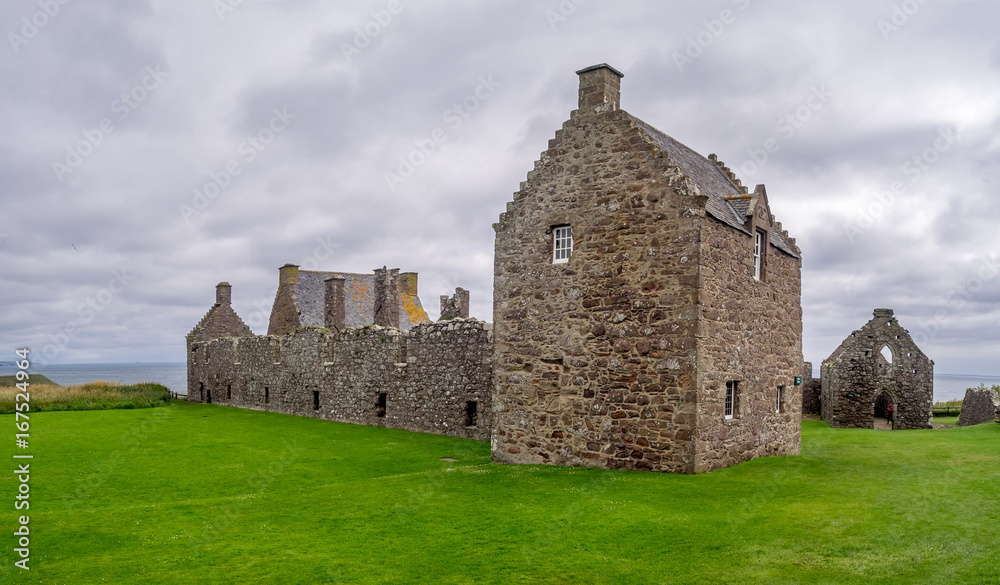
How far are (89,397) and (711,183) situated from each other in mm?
32446

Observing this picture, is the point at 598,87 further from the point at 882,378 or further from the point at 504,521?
the point at 882,378

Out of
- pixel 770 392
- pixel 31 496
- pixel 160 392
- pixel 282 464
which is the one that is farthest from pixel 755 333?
pixel 160 392

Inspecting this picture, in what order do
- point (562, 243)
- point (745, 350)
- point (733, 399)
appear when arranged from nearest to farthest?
point (733, 399), point (745, 350), point (562, 243)

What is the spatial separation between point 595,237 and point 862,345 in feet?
75.5

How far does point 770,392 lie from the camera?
1745 cm

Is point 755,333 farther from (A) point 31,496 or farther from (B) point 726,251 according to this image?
(A) point 31,496

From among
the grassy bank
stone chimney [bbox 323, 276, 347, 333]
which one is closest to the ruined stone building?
stone chimney [bbox 323, 276, 347, 333]

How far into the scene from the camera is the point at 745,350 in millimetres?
15867

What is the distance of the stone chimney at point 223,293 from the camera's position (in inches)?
1845

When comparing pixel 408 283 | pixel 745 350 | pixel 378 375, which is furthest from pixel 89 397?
pixel 745 350

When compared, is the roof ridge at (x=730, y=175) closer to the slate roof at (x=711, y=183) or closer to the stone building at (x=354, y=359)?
the slate roof at (x=711, y=183)

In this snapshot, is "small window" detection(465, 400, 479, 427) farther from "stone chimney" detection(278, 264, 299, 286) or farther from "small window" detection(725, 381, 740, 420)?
"stone chimney" detection(278, 264, 299, 286)

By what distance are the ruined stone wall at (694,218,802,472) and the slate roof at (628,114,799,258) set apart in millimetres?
314

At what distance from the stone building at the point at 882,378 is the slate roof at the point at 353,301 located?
22.0 m
